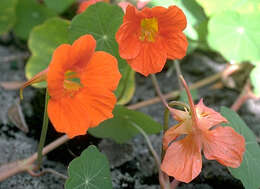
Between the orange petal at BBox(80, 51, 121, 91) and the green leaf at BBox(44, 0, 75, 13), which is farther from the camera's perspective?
the green leaf at BBox(44, 0, 75, 13)

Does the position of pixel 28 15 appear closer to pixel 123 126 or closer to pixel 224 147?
pixel 123 126

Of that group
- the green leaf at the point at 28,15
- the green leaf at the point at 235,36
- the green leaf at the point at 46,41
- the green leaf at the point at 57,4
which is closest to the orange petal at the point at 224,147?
the green leaf at the point at 235,36

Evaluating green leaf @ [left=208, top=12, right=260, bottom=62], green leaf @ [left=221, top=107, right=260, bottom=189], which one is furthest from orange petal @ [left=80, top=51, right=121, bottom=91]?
green leaf @ [left=208, top=12, right=260, bottom=62]

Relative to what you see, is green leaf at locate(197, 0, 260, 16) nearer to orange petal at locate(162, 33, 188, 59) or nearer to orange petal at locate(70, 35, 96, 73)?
orange petal at locate(162, 33, 188, 59)

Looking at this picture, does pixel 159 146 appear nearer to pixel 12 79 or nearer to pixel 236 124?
pixel 236 124

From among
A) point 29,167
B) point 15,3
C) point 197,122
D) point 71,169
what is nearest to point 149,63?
point 197,122

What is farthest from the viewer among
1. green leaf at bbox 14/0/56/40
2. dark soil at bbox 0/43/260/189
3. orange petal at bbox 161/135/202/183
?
green leaf at bbox 14/0/56/40

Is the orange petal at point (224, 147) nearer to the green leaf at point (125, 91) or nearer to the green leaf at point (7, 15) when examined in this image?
the green leaf at point (125, 91)
